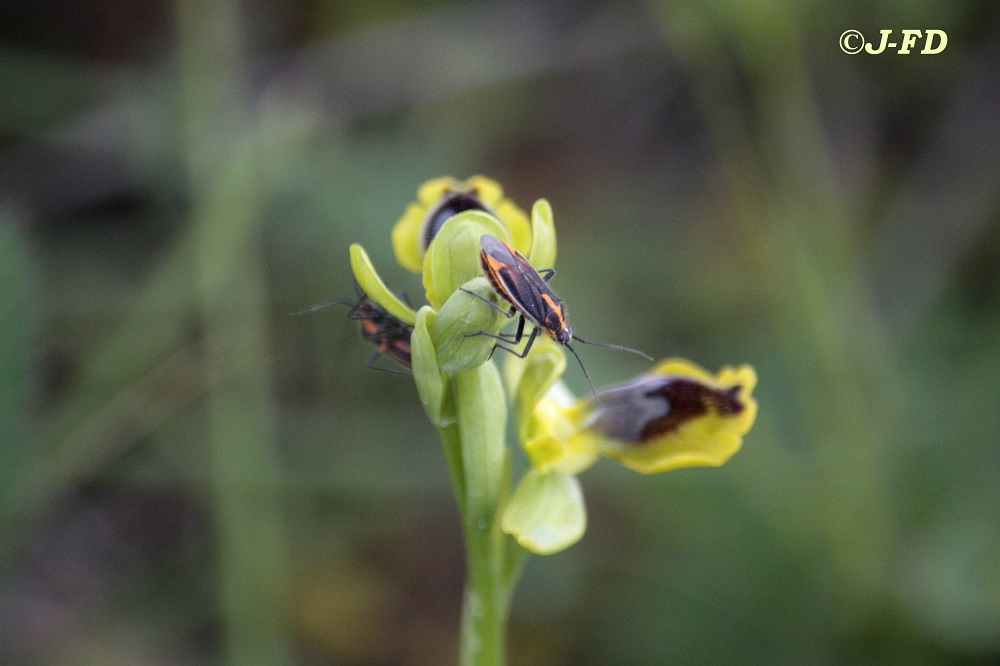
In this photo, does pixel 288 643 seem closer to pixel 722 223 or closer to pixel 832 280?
pixel 832 280

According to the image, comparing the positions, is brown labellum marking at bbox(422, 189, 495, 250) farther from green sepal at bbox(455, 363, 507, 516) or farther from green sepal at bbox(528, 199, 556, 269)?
green sepal at bbox(455, 363, 507, 516)

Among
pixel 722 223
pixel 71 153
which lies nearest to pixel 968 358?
pixel 722 223

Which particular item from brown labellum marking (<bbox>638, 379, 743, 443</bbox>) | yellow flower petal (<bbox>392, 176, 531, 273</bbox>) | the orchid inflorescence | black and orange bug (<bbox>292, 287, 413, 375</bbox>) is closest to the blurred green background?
black and orange bug (<bbox>292, 287, 413, 375</bbox>)

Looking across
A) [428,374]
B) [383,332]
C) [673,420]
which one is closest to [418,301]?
[383,332]

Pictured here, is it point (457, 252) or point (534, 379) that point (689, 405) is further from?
point (457, 252)

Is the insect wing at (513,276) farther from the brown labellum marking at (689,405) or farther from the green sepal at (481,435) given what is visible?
the brown labellum marking at (689,405)

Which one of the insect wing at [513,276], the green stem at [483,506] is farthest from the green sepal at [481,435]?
the insect wing at [513,276]
